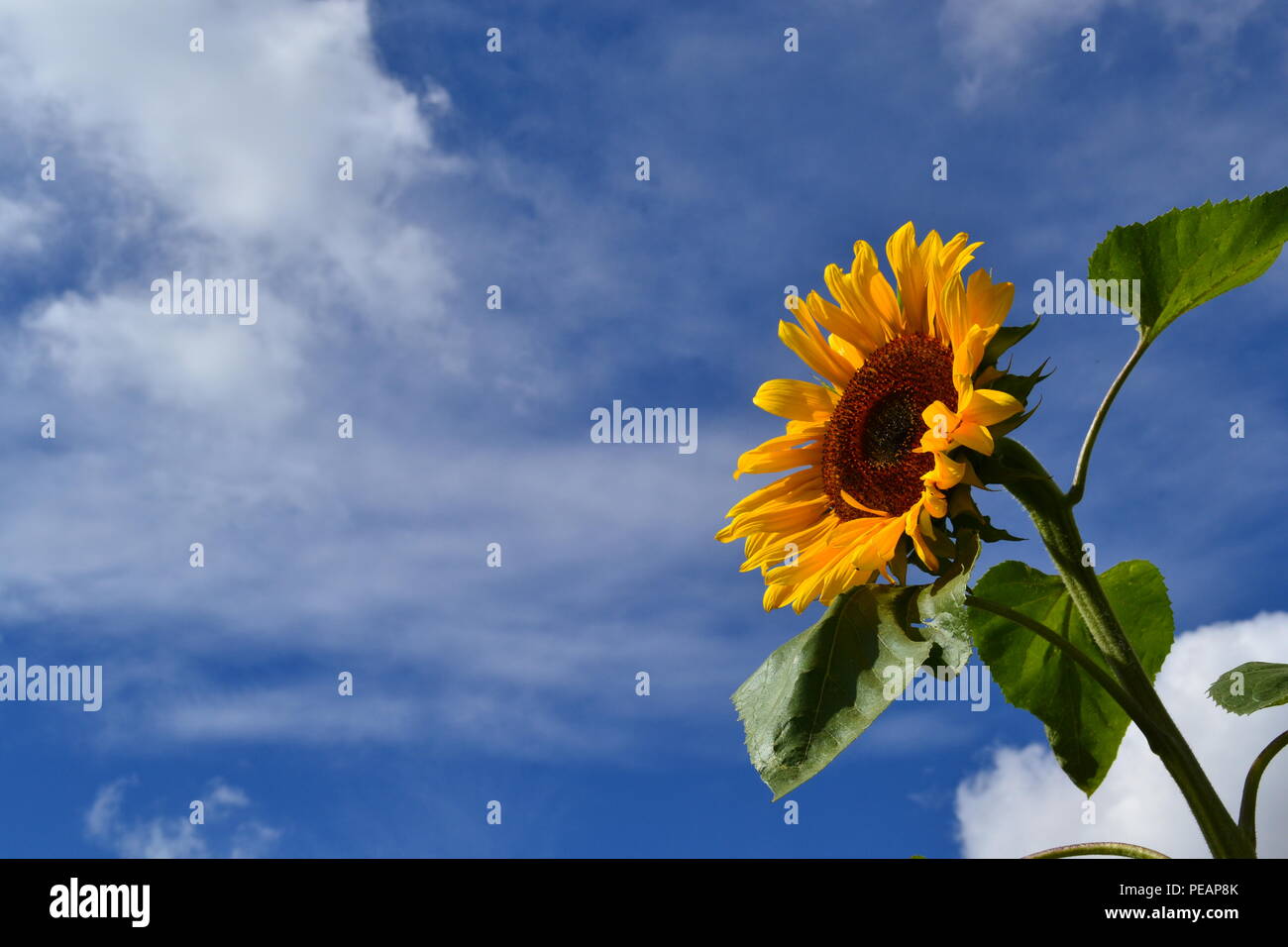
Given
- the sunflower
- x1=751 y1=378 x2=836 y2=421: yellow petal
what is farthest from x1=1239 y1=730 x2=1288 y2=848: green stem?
x1=751 y1=378 x2=836 y2=421: yellow petal

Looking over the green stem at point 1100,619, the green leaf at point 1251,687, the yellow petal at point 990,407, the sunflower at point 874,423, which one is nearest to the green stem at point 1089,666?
the green stem at point 1100,619

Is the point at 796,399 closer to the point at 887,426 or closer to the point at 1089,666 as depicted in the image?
the point at 887,426

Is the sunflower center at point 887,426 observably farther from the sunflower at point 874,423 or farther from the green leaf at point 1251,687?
the green leaf at point 1251,687

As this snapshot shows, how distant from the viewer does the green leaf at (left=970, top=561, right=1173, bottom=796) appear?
3295mm

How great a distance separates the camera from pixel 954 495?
2799mm

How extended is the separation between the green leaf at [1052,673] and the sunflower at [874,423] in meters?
0.46

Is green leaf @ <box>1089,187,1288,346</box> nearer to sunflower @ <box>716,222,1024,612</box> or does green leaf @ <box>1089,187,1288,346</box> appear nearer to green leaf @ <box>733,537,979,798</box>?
sunflower @ <box>716,222,1024,612</box>

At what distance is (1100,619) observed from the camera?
9.07 feet

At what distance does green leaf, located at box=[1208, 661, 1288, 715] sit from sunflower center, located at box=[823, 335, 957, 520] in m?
1.02

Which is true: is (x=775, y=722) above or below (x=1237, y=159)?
below

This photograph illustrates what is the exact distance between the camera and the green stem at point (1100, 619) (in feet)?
8.33
